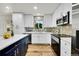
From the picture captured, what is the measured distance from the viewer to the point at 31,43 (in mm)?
6723

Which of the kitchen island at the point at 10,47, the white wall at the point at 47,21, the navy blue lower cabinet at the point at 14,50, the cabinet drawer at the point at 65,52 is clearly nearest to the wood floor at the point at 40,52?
the cabinet drawer at the point at 65,52

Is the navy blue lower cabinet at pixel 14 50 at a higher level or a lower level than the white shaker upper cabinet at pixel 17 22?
lower

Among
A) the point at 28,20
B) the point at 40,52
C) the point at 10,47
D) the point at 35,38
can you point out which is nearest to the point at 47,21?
the point at 28,20

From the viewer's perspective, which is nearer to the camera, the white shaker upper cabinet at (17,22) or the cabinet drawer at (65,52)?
the cabinet drawer at (65,52)

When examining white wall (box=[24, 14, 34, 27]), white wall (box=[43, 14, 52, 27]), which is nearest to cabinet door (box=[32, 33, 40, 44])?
white wall (box=[24, 14, 34, 27])

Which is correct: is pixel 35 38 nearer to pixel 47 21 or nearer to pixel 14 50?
pixel 47 21

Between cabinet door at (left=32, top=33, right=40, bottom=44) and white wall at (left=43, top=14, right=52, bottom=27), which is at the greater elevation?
white wall at (left=43, top=14, right=52, bottom=27)

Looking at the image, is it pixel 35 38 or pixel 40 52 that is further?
pixel 35 38

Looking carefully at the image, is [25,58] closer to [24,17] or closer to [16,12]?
[16,12]

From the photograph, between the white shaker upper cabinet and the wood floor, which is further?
the white shaker upper cabinet

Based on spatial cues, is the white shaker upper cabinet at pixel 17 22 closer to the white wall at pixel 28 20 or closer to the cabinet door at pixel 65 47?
the white wall at pixel 28 20

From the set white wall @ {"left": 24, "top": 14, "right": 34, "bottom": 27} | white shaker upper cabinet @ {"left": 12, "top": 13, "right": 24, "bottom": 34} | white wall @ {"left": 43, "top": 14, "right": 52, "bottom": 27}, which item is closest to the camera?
white shaker upper cabinet @ {"left": 12, "top": 13, "right": 24, "bottom": 34}

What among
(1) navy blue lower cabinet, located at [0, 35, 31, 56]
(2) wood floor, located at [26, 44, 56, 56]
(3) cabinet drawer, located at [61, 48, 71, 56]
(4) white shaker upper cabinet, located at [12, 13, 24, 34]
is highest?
(4) white shaker upper cabinet, located at [12, 13, 24, 34]

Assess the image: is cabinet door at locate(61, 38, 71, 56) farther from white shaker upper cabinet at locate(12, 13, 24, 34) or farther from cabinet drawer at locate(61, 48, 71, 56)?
white shaker upper cabinet at locate(12, 13, 24, 34)
